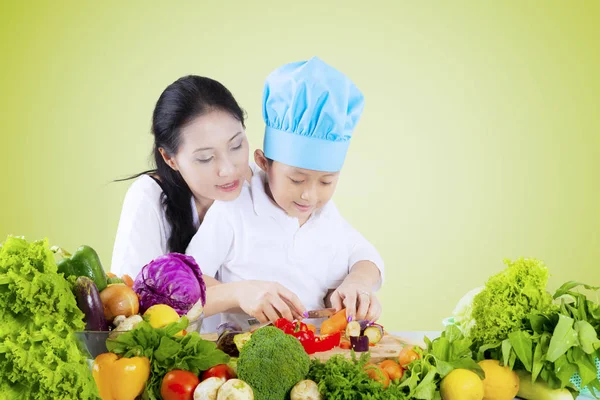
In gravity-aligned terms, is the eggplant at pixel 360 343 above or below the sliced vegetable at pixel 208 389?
below

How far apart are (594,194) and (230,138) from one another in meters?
2.92

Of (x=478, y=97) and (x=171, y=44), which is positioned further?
(x=478, y=97)

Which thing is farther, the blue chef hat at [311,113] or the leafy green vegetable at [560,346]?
the blue chef hat at [311,113]

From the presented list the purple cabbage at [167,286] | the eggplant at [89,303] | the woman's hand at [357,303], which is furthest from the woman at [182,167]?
the eggplant at [89,303]

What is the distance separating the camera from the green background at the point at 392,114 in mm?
3768

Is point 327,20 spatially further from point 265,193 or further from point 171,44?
point 265,193

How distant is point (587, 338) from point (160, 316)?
0.95 metres

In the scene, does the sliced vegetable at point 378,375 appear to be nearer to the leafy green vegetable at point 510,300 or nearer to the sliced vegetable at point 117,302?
the leafy green vegetable at point 510,300

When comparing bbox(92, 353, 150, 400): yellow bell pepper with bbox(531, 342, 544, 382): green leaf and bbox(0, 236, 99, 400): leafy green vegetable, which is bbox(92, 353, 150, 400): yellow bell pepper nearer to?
bbox(0, 236, 99, 400): leafy green vegetable

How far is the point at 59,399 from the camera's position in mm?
1336

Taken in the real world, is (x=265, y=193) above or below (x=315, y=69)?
below

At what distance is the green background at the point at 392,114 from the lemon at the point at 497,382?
2493 millimetres

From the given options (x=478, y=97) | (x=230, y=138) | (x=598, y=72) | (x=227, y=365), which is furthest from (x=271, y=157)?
(x=598, y=72)

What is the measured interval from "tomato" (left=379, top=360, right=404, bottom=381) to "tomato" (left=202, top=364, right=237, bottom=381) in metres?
0.35
